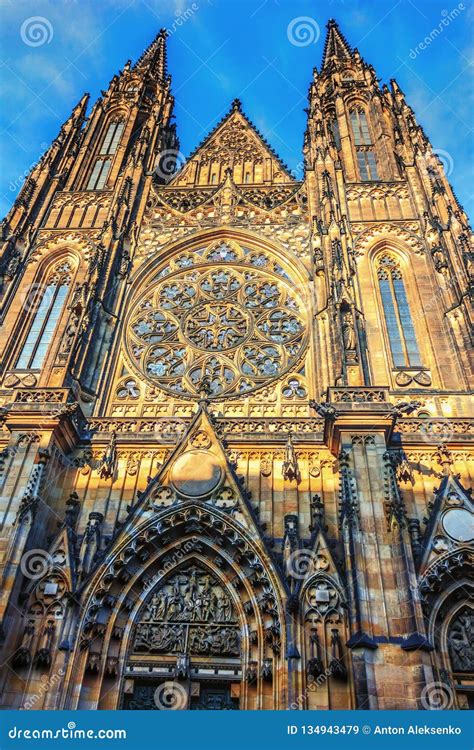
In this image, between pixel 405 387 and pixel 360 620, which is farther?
pixel 405 387

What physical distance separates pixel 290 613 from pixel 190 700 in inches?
87.5

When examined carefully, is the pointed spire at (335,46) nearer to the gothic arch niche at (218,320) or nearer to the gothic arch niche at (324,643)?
the gothic arch niche at (218,320)

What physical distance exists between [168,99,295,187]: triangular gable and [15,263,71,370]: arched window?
5630 mm

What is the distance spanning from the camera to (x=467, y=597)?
1034 centimetres

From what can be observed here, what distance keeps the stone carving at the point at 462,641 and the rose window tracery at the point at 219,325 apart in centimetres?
656

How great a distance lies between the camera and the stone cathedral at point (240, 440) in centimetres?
978

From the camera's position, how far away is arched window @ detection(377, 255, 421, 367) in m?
14.5

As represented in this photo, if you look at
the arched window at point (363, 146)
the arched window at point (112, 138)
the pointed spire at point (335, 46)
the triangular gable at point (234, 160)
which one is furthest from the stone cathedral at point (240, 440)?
the pointed spire at point (335, 46)

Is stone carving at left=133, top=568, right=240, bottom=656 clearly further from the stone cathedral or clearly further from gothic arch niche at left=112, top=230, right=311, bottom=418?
gothic arch niche at left=112, top=230, right=311, bottom=418

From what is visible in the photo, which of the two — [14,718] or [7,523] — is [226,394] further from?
[14,718]

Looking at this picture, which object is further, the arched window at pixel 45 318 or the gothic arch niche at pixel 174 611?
the arched window at pixel 45 318

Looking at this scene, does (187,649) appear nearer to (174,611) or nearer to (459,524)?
(174,611)

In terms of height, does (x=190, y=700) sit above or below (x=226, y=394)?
below

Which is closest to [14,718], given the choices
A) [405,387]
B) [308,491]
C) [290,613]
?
[290,613]
